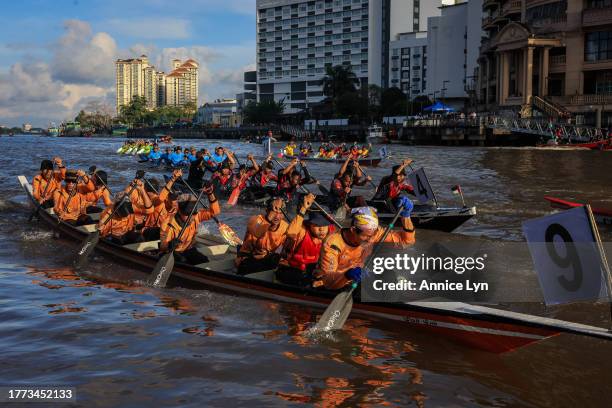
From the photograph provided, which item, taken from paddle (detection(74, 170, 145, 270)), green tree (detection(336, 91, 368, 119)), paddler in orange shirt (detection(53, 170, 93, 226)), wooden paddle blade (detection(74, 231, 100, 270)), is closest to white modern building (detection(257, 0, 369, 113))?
green tree (detection(336, 91, 368, 119))

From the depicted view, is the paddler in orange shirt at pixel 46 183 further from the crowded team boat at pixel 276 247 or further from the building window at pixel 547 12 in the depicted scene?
the building window at pixel 547 12

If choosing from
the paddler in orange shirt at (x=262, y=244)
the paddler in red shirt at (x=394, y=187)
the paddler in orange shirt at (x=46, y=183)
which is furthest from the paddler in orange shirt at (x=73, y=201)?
the paddler in red shirt at (x=394, y=187)

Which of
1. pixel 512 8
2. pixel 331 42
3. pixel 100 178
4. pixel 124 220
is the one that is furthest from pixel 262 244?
pixel 331 42

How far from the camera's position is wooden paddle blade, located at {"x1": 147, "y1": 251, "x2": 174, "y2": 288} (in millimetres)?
10547

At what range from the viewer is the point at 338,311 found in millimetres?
7895

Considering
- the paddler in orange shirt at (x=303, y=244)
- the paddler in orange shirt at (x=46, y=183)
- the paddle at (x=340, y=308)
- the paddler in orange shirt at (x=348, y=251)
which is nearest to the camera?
the paddler in orange shirt at (x=348, y=251)

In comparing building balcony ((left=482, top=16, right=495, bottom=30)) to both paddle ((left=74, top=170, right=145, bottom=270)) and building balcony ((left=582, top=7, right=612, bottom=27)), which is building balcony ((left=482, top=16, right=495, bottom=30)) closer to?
building balcony ((left=582, top=7, right=612, bottom=27))

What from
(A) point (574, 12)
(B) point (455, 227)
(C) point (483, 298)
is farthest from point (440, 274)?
(A) point (574, 12)

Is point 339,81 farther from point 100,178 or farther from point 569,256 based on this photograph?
point 569,256

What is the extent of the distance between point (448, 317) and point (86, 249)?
27.5ft

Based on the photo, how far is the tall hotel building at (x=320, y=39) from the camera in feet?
450

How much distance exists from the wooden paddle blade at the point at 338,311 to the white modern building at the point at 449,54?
313 ft

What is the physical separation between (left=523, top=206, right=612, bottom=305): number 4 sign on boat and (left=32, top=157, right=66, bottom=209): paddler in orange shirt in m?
→ 14.6

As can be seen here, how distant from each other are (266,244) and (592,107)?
49740mm
